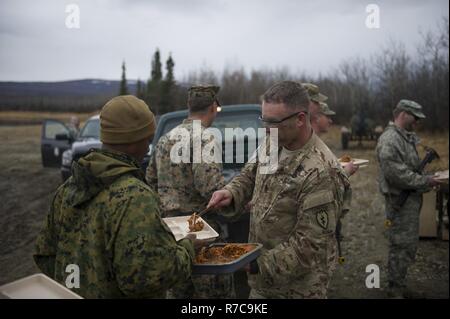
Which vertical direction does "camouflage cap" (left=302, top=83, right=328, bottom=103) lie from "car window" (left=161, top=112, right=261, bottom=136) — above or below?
above

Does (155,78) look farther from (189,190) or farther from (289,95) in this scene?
(289,95)

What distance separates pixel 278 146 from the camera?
2861 millimetres

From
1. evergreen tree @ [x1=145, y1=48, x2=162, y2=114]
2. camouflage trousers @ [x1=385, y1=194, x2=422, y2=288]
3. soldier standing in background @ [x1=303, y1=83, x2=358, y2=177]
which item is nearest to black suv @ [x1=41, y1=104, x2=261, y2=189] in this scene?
soldier standing in background @ [x1=303, y1=83, x2=358, y2=177]

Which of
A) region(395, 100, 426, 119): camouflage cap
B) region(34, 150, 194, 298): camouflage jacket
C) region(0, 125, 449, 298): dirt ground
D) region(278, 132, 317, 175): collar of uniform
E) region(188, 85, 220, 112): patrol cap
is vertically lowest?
region(0, 125, 449, 298): dirt ground

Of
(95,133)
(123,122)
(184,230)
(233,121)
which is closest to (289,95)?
(123,122)

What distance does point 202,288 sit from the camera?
3650 millimetres

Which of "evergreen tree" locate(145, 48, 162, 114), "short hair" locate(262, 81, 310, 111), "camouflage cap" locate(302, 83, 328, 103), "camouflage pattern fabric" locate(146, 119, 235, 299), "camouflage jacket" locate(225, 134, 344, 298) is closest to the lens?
"camouflage jacket" locate(225, 134, 344, 298)

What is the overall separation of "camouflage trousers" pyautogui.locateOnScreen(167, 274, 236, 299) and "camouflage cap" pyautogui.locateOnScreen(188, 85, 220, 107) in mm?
1490

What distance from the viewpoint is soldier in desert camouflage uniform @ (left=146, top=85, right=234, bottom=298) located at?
3590 millimetres

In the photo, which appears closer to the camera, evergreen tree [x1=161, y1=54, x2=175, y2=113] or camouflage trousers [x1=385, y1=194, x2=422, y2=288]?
camouflage trousers [x1=385, y1=194, x2=422, y2=288]

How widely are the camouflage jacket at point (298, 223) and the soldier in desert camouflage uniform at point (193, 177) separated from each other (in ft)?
2.72

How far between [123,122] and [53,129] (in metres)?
11.7

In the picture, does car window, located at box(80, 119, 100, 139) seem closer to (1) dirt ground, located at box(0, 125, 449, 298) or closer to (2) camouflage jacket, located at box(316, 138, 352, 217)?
(1) dirt ground, located at box(0, 125, 449, 298)

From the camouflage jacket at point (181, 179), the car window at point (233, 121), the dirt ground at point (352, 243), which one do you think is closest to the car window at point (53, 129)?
the dirt ground at point (352, 243)
